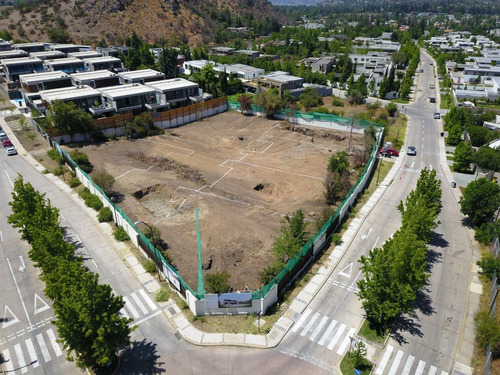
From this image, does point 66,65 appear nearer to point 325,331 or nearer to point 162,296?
point 162,296

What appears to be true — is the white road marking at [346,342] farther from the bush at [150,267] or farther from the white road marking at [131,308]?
the bush at [150,267]

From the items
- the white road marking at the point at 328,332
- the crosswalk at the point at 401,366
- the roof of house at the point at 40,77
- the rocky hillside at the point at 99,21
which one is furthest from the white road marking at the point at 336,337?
the rocky hillside at the point at 99,21

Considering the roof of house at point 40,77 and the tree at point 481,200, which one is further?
the roof of house at point 40,77

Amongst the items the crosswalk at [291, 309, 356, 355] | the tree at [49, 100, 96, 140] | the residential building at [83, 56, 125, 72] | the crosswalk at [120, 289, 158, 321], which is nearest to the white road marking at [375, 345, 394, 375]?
the crosswalk at [291, 309, 356, 355]

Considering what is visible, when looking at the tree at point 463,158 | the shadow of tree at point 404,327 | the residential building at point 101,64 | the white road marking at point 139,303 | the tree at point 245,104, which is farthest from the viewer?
the residential building at point 101,64

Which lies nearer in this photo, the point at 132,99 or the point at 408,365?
the point at 408,365

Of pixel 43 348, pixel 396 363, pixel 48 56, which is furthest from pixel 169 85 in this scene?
pixel 396 363
